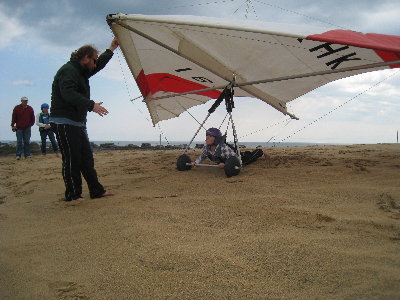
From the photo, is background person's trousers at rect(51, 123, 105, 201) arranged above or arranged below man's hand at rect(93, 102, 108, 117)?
below

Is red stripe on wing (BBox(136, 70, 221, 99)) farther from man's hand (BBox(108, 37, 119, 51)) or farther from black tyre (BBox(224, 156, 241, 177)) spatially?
black tyre (BBox(224, 156, 241, 177))

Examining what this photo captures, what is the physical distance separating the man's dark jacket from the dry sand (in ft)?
3.18

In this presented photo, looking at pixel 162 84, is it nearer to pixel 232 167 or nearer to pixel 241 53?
pixel 241 53

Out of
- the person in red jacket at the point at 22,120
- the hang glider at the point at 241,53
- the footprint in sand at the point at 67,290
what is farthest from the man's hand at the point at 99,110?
the person in red jacket at the point at 22,120

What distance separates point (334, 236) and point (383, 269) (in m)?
0.47

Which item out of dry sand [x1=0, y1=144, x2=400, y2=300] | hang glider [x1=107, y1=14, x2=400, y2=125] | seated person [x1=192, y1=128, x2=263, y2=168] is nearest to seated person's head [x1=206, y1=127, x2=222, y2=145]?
seated person [x1=192, y1=128, x2=263, y2=168]

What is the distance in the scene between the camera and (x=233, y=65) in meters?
4.66

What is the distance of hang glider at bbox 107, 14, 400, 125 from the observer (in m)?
3.05

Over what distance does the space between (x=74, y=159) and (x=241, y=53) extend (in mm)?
2471

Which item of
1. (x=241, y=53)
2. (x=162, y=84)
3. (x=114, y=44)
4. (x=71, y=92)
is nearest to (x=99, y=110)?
(x=71, y=92)

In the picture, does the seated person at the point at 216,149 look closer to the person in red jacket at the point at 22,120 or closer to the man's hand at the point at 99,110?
the man's hand at the point at 99,110

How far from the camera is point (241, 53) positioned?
4.12 meters

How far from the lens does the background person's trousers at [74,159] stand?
3.34m

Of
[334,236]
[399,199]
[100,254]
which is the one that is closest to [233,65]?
[399,199]
